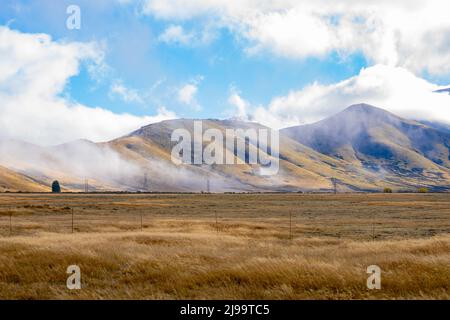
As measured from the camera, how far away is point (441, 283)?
42.9ft

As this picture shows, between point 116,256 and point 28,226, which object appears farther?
point 28,226
